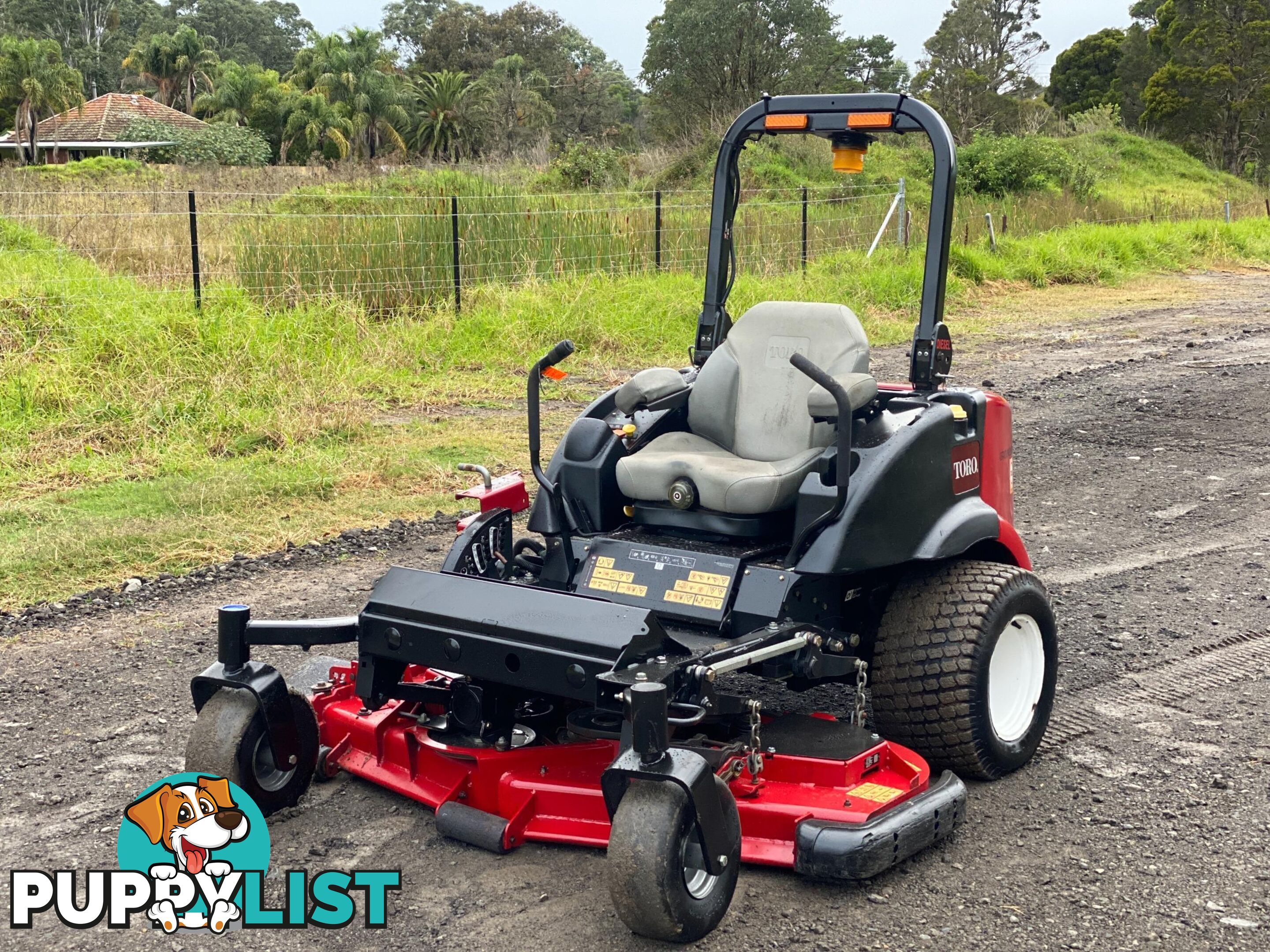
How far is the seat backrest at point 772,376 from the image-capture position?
440 centimetres

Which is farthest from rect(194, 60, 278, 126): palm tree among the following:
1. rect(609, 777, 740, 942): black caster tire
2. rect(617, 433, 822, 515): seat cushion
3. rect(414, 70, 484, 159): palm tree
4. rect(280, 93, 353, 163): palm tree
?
rect(609, 777, 740, 942): black caster tire

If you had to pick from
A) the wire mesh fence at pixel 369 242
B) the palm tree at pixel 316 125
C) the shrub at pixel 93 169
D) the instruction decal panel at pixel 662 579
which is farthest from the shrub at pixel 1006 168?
the palm tree at pixel 316 125

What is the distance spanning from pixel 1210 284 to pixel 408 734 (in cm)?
1798

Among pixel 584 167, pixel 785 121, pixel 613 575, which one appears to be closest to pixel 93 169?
pixel 584 167

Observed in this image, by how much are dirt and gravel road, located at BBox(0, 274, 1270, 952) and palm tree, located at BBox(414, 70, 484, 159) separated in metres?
52.0

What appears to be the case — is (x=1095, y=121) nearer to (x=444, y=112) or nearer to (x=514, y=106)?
(x=514, y=106)

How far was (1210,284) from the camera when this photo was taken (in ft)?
62.7

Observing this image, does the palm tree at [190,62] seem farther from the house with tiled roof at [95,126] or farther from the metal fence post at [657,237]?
the metal fence post at [657,237]

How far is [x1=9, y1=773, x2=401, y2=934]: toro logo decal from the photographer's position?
3264 mm

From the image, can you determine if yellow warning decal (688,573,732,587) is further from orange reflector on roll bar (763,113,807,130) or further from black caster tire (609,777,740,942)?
orange reflector on roll bar (763,113,807,130)

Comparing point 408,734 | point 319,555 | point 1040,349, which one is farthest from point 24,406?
point 1040,349

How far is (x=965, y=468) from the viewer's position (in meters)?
4.25

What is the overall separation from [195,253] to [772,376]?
7.23 meters

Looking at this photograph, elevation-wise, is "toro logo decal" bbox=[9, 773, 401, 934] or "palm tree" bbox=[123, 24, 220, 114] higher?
"palm tree" bbox=[123, 24, 220, 114]
